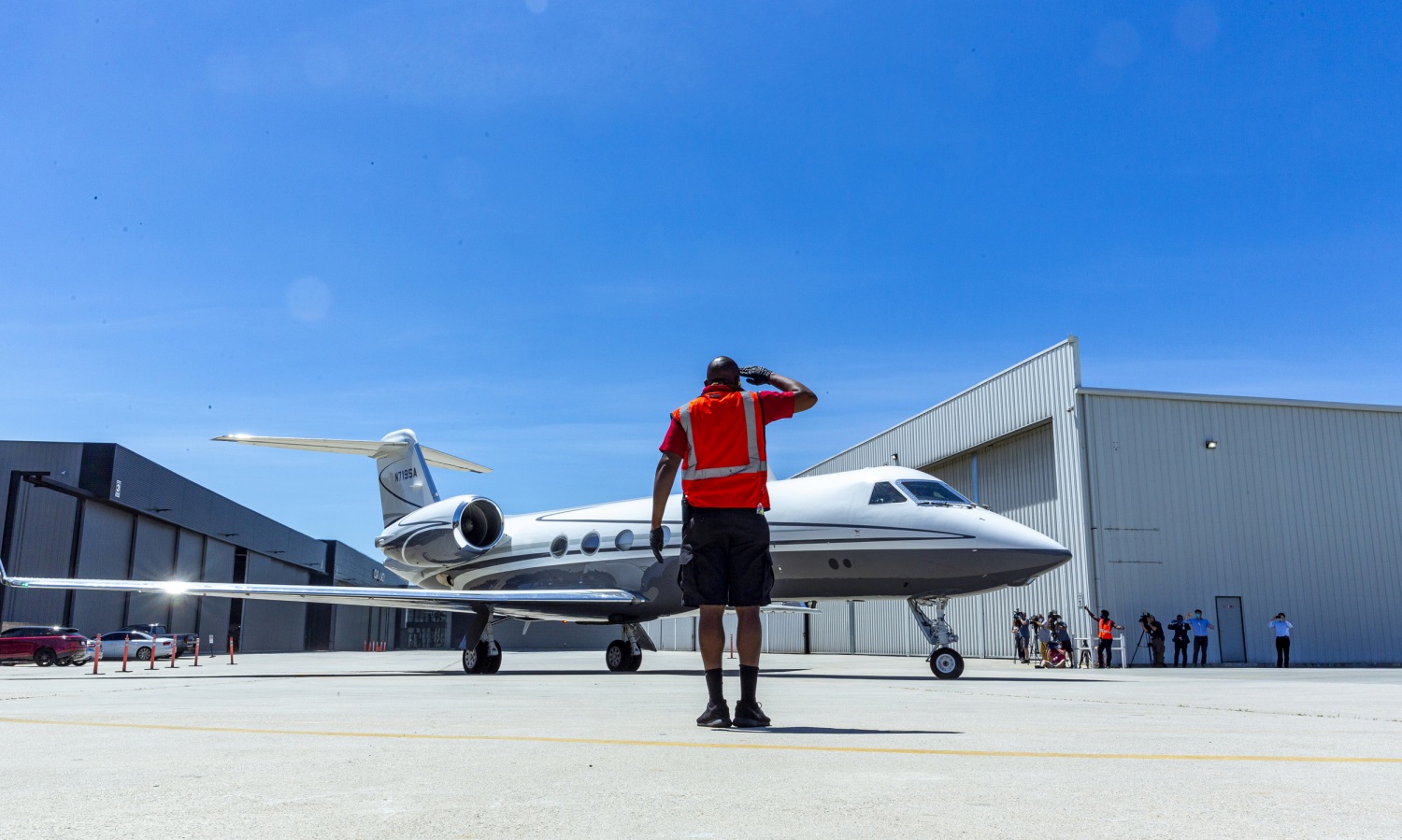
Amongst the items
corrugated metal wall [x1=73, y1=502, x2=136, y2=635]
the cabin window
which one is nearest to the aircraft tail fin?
the cabin window

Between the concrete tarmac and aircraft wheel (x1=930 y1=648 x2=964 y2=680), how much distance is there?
624 cm

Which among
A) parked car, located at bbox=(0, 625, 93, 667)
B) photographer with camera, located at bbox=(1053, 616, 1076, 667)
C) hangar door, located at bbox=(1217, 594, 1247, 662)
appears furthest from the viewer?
parked car, located at bbox=(0, 625, 93, 667)

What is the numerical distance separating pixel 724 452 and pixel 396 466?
18.1 metres

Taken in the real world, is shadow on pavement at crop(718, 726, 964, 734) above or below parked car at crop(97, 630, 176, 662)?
above

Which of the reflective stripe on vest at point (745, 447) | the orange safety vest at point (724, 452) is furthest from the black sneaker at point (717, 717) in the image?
the reflective stripe on vest at point (745, 447)

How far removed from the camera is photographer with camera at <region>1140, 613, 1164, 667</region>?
874 inches

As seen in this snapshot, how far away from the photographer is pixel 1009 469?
2700 centimetres

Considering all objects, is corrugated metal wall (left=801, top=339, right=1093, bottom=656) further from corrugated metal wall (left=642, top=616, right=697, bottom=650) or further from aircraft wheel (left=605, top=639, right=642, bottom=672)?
corrugated metal wall (left=642, top=616, right=697, bottom=650)

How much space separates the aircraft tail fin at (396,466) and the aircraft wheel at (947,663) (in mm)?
12843

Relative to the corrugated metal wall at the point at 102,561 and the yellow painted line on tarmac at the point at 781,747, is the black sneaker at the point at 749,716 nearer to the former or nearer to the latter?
the yellow painted line on tarmac at the point at 781,747

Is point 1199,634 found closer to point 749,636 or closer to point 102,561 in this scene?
point 749,636

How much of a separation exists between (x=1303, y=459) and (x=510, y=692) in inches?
930

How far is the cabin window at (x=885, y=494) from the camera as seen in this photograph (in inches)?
531

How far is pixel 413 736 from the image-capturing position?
14.0 ft
